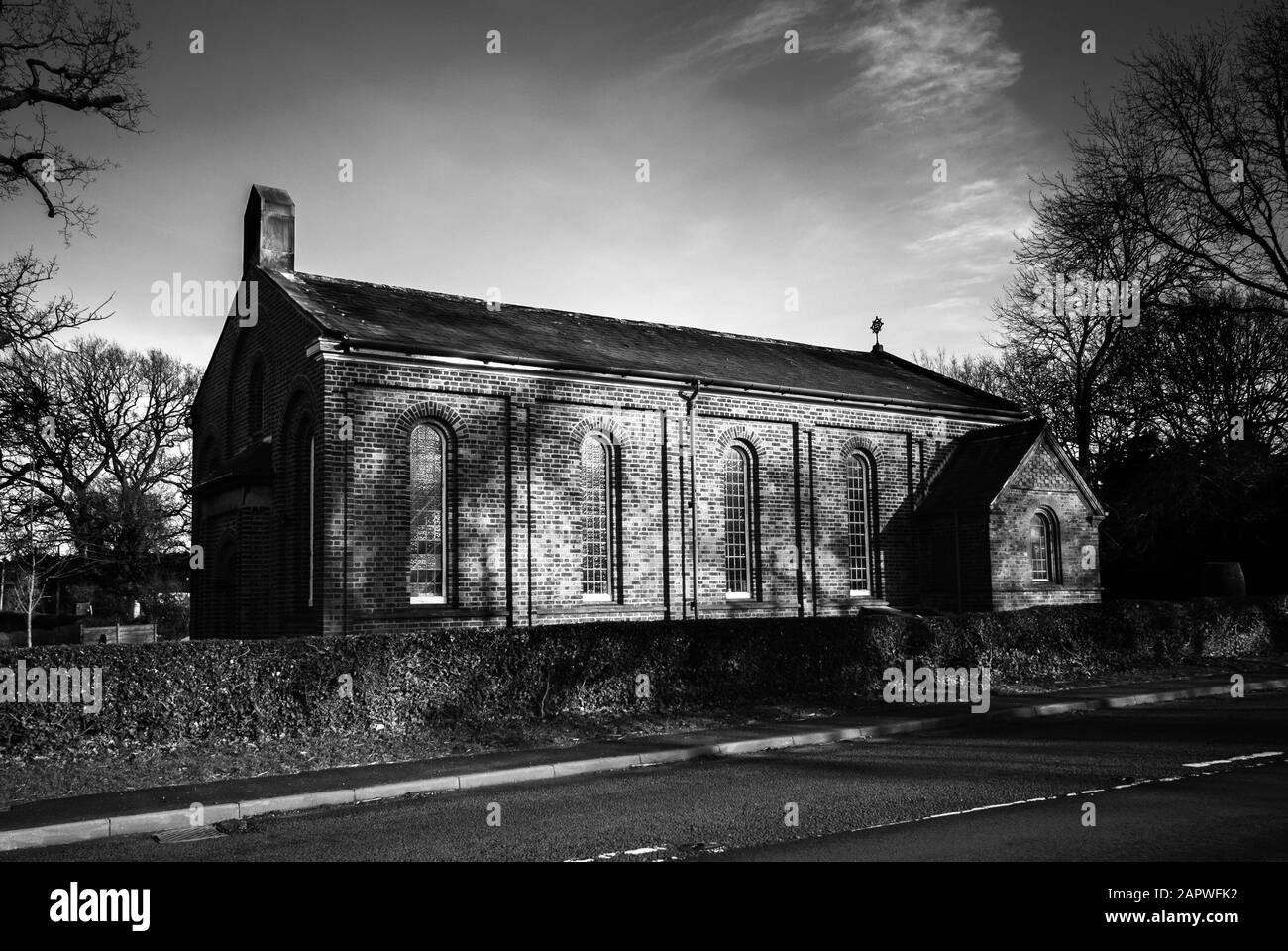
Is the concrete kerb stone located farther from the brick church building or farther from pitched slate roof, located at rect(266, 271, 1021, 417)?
pitched slate roof, located at rect(266, 271, 1021, 417)

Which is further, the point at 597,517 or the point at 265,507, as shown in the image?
the point at 597,517

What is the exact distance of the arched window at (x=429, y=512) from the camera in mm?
19562

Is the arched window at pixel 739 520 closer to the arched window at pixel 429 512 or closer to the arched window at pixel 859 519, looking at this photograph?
the arched window at pixel 859 519

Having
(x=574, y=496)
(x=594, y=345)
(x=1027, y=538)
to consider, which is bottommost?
(x=1027, y=538)

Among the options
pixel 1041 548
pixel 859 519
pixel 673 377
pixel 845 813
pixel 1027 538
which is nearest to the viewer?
pixel 845 813

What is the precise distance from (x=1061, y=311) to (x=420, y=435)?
29.4m

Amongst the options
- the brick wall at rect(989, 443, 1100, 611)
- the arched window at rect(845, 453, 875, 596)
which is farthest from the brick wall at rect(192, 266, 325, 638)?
the brick wall at rect(989, 443, 1100, 611)

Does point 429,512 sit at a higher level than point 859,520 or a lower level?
higher

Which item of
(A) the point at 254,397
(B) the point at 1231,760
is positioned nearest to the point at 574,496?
(A) the point at 254,397

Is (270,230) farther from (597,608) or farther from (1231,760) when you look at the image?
(1231,760)

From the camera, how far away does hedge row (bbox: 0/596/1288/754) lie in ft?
37.7

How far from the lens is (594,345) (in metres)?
24.0
